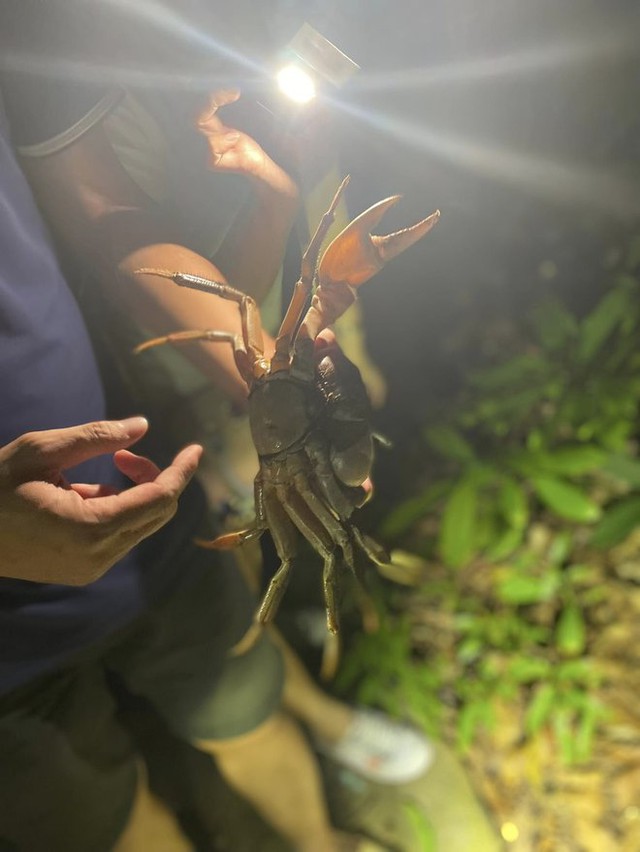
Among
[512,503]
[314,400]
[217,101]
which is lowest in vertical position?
[512,503]

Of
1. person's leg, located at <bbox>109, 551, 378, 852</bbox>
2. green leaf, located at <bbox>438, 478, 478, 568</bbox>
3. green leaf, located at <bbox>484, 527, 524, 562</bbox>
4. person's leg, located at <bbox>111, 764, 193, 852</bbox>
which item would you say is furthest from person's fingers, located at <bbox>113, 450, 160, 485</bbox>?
green leaf, located at <bbox>484, 527, 524, 562</bbox>

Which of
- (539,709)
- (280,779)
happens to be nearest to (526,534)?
(539,709)

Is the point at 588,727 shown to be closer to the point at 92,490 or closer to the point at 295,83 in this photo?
the point at 92,490

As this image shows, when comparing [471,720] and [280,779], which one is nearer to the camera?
[280,779]

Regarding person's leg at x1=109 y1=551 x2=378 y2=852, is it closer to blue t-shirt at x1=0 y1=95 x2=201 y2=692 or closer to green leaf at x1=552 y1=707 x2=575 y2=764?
blue t-shirt at x1=0 y1=95 x2=201 y2=692

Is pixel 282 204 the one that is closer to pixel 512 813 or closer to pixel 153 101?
pixel 153 101
